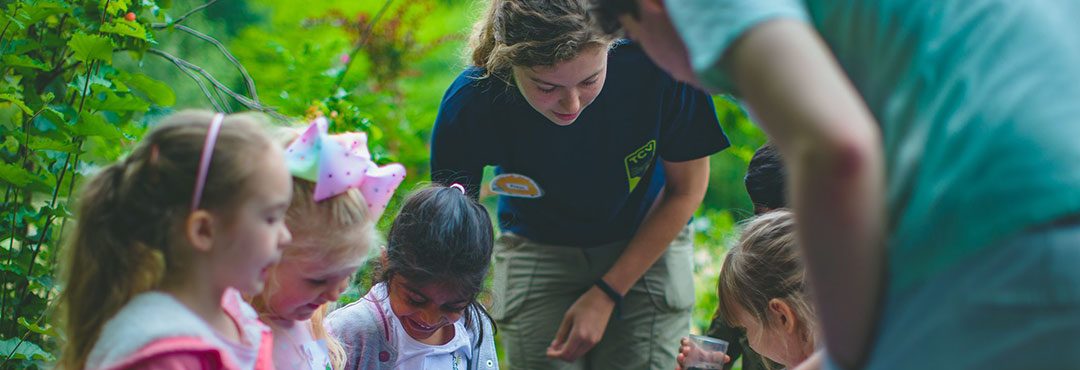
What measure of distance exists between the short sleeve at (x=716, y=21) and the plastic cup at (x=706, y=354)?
1.39 meters

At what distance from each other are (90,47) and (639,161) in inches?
56.2

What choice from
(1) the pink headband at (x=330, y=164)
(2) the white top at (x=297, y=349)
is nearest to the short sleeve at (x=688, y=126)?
(1) the pink headband at (x=330, y=164)

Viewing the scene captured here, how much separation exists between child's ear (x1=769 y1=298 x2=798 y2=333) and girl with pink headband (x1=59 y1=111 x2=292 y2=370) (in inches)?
47.2

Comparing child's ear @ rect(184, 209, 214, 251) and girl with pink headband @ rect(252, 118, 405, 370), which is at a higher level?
child's ear @ rect(184, 209, 214, 251)

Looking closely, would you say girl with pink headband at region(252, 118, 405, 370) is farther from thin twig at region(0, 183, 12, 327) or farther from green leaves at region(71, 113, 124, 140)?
thin twig at region(0, 183, 12, 327)

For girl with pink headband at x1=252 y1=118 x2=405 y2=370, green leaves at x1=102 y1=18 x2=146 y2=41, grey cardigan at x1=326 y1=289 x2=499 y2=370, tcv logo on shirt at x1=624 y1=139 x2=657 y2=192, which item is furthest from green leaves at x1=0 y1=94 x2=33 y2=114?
tcv logo on shirt at x1=624 y1=139 x2=657 y2=192

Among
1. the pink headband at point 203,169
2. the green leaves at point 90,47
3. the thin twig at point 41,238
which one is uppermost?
the green leaves at point 90,47

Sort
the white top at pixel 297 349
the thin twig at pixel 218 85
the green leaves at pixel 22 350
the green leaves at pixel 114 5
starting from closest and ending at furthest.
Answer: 1. the white top at pixel 297 349
2. the green leaves at pixel 22 350
3. the green leaves at pixel 114 5
4. the thin twig at pixel 218 85

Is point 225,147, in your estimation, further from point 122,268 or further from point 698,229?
point 698,229

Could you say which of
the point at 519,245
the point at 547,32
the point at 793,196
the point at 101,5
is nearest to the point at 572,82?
the point at 547,32

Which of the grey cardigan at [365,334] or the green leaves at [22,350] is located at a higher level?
the green leaves at [22,350]

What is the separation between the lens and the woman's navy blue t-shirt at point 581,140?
9.29 feet

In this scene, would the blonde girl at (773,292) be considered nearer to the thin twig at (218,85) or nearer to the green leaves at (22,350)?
the thin twig at (218,85)

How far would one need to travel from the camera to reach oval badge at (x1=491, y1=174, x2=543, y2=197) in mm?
2947
